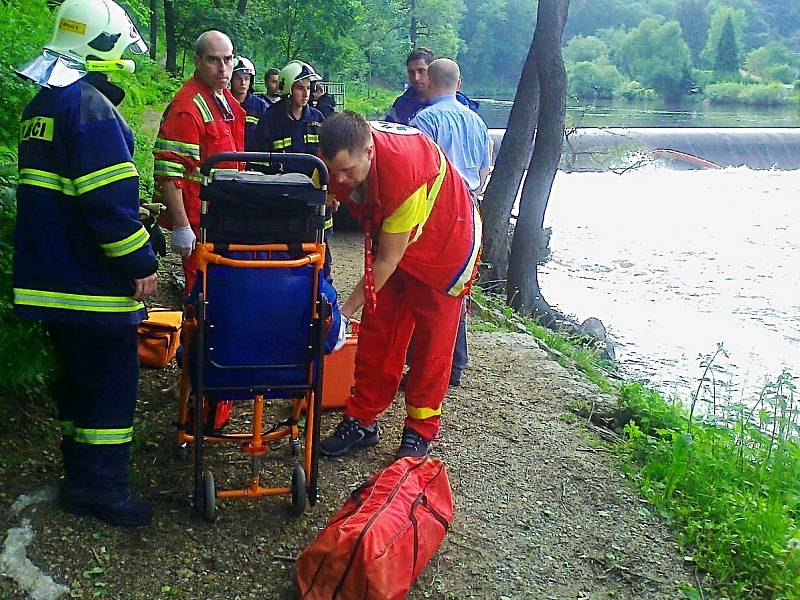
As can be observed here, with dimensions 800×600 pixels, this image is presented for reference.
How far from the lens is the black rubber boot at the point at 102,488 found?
119 inches

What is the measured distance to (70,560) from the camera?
2910 millimetres

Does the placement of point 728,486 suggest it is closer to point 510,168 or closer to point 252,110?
point 252,110

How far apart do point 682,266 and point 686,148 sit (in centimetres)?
1478

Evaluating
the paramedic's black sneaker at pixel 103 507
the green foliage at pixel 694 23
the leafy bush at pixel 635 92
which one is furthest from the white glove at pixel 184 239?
the green foliage at pixel 694 23

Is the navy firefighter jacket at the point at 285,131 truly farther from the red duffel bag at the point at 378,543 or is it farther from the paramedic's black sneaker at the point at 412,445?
the red duffel bag at the point at 378,543

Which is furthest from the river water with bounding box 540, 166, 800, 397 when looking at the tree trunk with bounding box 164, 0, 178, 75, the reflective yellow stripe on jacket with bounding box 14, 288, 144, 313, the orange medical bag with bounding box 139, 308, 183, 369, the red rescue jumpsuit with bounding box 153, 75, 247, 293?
the tree trunk with bounding box 164, 0, 178, 75

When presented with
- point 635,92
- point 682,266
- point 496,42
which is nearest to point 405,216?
point 682,266

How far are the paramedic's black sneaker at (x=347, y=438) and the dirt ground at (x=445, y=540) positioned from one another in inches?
1.8

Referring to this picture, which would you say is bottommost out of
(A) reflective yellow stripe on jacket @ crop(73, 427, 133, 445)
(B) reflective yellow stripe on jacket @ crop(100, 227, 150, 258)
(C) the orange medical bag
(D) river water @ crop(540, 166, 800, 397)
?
(D) river water @ crop(540, 166, 800, 397)

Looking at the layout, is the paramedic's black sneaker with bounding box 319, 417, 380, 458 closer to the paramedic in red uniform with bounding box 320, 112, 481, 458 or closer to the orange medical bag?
the paramedic in red uniform with bounding box 320, 112, 481, 458

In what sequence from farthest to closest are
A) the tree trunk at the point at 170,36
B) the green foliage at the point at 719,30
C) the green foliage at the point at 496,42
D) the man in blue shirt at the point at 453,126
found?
1. the green foliage at the point at 496,42
2. the green foliage at the point at 719,30
3. the tree trunk at the point at 170,36
4. the man in blue shirt at the point at 453,126

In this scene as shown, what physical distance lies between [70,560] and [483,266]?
754cm

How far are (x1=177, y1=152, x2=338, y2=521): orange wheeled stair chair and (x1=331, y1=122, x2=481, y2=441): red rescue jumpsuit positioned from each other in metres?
0.36

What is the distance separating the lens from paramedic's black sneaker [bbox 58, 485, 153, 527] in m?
3.08
